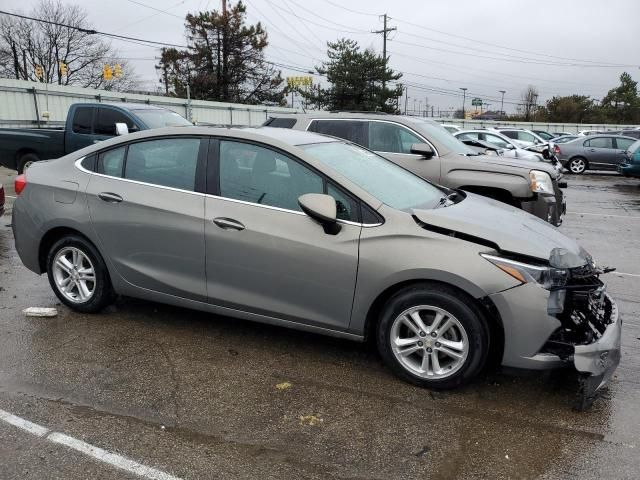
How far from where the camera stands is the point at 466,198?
15.1 ft

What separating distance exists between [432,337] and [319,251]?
35.6 inches

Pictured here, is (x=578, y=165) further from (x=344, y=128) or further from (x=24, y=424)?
(x=24, y=424)

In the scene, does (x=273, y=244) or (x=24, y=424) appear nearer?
(x=24, y=424)

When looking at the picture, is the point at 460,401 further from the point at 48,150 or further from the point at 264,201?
the point at 48,150

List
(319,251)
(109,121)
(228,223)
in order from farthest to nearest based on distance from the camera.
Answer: (109,121) < (228,223) < (319,251)

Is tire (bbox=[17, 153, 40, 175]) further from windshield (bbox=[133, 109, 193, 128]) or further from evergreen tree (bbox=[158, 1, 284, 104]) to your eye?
evergreen tree (bbox=[158, 1, 284, 104])

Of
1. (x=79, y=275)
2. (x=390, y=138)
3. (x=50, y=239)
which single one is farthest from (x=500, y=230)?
(x=390, y=138)

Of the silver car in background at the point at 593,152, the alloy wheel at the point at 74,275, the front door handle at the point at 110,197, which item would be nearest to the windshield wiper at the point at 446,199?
the front door handle at the point at 110,197

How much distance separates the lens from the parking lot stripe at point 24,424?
10.4ft

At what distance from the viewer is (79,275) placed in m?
4.83

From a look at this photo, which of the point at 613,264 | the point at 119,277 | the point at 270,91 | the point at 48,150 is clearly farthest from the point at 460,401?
the point at 270,91

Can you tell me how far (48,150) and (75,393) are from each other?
9.61m

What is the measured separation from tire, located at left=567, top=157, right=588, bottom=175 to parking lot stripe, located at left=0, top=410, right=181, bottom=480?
70.9 feet

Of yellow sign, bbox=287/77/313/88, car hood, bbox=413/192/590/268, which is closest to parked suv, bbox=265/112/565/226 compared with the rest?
car hood, bbox=413/192/590/268
